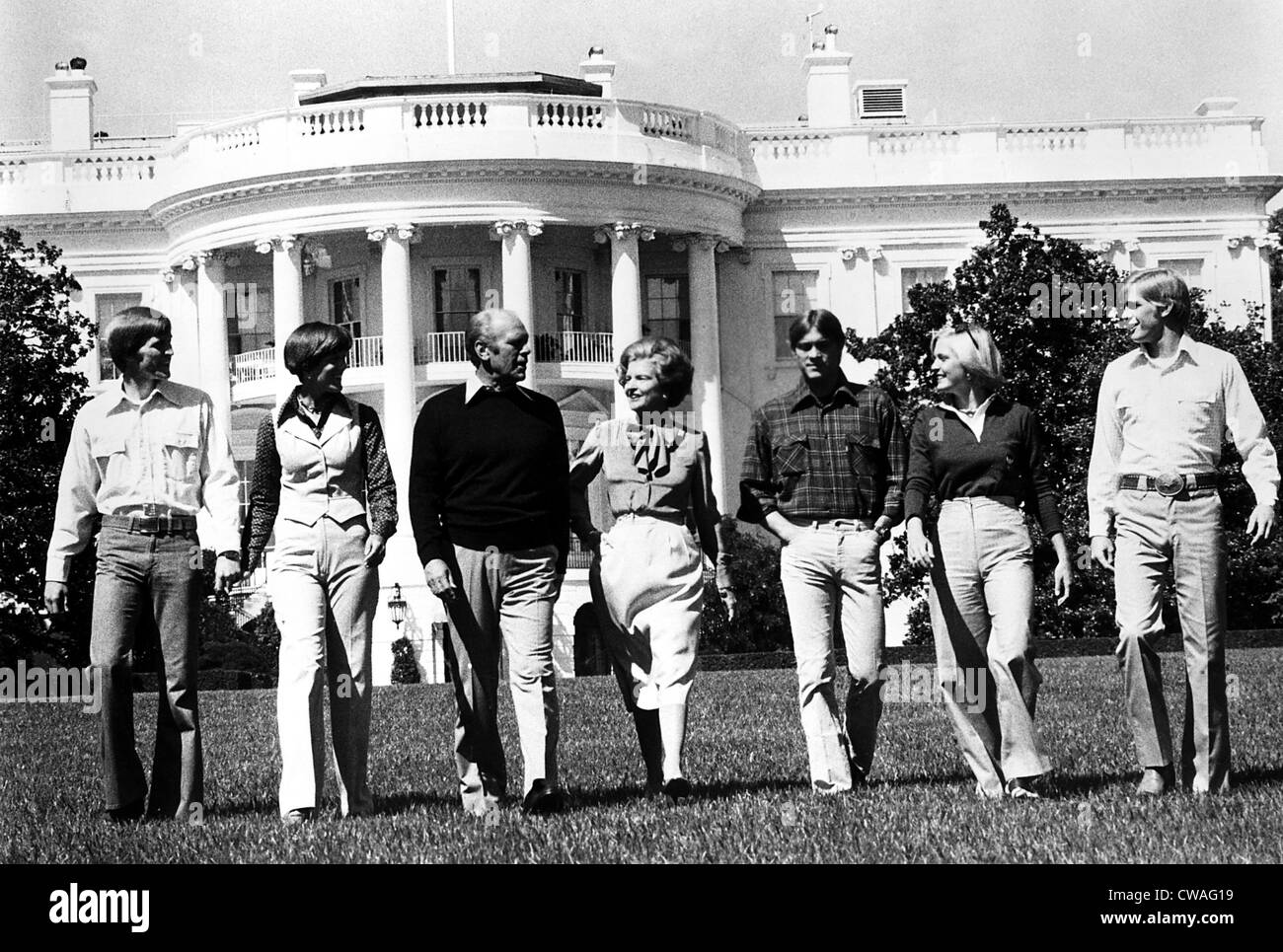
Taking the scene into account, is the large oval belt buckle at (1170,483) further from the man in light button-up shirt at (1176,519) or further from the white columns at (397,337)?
the white columns at (397,337)

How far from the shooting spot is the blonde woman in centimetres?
966

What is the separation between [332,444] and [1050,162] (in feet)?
141

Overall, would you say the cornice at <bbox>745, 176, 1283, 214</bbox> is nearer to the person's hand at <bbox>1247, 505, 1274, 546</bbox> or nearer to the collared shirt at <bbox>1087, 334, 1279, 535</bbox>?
the collared shirt at <bbox>1087, 334, 1279, 535</bbox>

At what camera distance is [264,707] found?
66.5 feet

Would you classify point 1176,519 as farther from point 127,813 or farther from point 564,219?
point 564,219

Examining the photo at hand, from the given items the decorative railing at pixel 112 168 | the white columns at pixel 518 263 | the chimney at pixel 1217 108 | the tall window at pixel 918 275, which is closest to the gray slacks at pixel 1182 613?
the white columns at pixel 518 263

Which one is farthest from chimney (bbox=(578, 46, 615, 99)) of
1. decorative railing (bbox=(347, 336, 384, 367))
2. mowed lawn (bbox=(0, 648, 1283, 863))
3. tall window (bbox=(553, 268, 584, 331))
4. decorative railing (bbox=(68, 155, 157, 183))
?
mowed lawn (bbox=(0, 648, 1283, 863))

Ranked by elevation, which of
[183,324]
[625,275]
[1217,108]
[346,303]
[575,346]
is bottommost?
[575,346]

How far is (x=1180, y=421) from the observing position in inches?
384

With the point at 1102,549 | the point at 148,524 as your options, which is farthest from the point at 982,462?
the point at 148,524

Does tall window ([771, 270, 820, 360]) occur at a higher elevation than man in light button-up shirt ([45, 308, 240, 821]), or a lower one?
higher

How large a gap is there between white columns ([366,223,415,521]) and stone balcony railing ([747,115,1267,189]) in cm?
964

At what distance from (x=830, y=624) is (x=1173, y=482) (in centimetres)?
173
